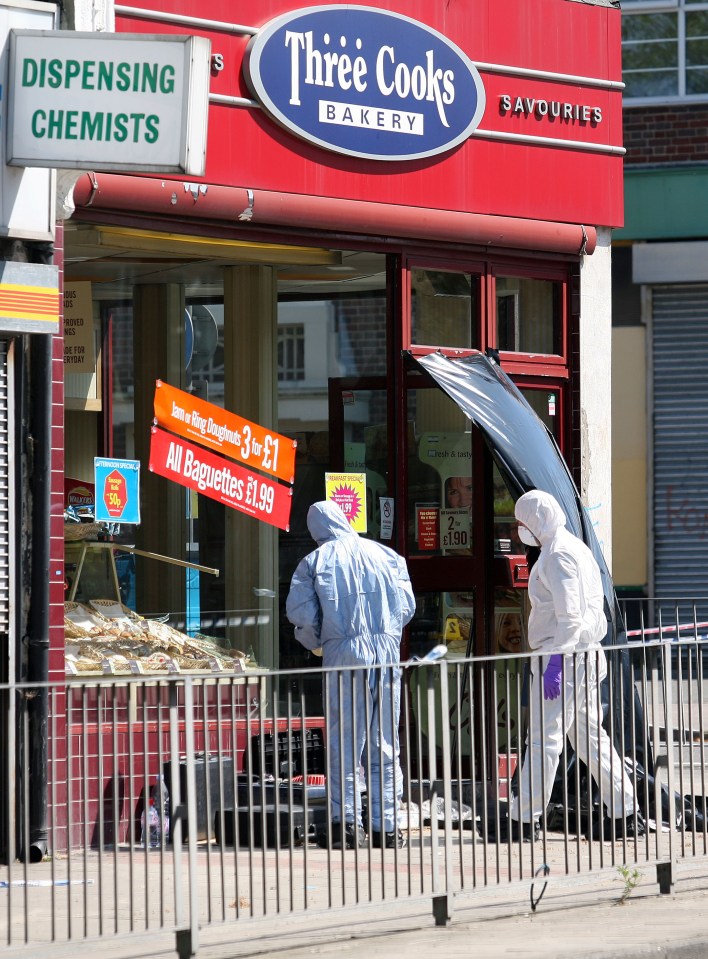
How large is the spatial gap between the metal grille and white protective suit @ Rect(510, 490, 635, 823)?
7.83 meters

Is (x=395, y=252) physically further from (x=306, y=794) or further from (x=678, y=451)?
(x=678, y=451)

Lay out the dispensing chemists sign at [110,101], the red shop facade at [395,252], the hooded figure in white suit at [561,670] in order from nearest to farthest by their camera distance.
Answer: the hooded figure in white suit at [561,670] → the dispensing chemists sign at [110,101] → the red shop facade at [395,252]

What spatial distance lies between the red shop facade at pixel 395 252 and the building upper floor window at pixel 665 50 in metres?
6.24

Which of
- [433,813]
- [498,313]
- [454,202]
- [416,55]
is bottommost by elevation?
[433,813]

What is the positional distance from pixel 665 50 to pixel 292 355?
13.0m

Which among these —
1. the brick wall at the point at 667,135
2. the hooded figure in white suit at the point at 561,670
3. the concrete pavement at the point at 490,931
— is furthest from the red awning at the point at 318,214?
the brick wall at the point at 667,135

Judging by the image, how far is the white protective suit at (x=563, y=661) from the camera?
279 inches

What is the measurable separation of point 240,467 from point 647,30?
978 cm

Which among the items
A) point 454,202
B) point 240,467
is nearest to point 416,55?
point 454,202

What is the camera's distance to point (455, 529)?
33.8ft

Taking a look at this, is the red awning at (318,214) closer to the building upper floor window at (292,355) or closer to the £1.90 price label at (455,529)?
the £1.90 price label at (455,529)

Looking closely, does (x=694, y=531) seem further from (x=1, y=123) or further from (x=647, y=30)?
(x=1, y=123)

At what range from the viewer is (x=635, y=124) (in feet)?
55.0

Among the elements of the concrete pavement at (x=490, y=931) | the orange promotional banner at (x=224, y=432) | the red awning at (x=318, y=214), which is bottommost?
the concrete pavement at (x=490, y=931)
